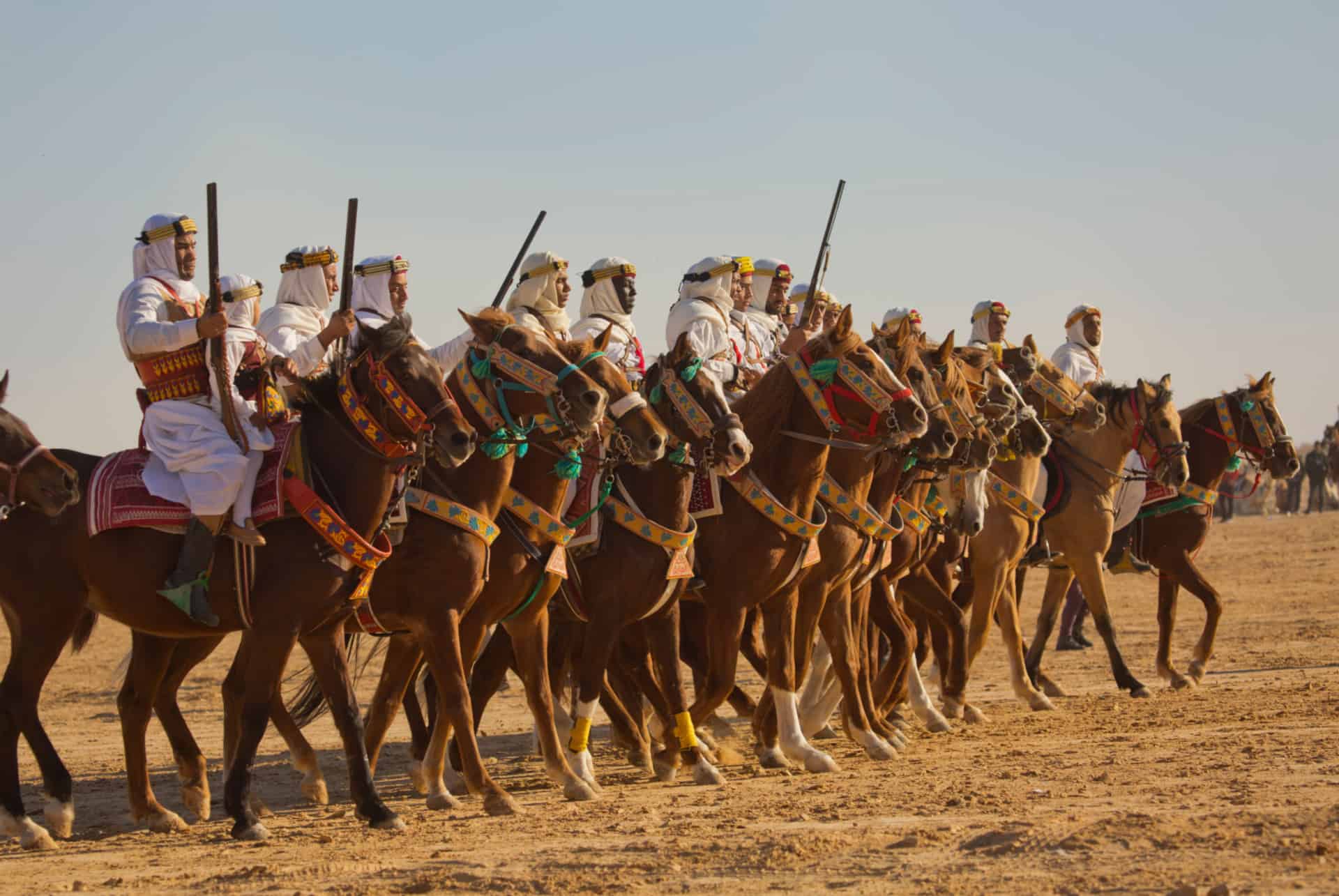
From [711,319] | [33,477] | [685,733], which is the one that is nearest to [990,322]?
[711,319]

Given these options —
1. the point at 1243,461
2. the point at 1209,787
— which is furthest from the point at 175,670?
the point at 1243,461

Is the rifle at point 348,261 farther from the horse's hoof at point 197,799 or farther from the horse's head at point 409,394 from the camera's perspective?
the horse's hoof at point 197,799

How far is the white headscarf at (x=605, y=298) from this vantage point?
14188mm

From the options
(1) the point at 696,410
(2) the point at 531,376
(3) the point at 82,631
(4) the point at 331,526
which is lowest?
(3) the point at 82,631

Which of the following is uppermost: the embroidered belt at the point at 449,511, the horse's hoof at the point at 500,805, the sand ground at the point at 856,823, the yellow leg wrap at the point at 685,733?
the embroidered belt at the point at 449,511

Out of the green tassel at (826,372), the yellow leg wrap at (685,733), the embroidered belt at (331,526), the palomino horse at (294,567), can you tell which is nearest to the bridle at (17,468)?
the palomino horse at (294,567)

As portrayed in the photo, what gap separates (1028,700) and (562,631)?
5198mm

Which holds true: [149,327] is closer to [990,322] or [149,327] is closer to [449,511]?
[449,511]

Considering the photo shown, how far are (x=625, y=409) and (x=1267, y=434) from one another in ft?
33.9

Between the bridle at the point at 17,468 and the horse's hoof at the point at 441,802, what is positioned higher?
the bridle at the point at 17,468

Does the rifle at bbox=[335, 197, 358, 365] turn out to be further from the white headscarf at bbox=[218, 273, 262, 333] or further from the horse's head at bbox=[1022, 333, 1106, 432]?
the horse's head at bbox=[1022, 333, 1106, 432]

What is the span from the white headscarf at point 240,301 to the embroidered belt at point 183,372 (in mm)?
674

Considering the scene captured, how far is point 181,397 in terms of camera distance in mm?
10320

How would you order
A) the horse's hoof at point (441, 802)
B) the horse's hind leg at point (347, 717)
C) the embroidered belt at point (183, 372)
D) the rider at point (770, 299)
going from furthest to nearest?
the rider at point (770, 299)
the horse's hoof at point (441, 802)
the embroidered belt at point (183, 372)
the horse's hind leg at point (347, 717)
